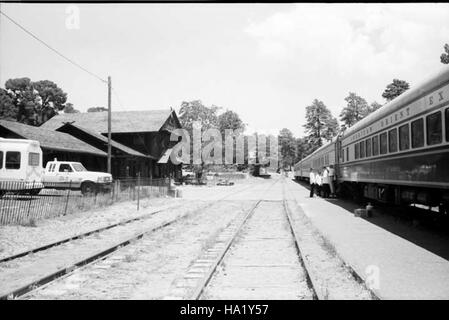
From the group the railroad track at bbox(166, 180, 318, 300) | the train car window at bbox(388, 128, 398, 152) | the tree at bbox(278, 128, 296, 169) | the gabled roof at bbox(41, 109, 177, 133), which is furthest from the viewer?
the tree at bbox(278, 128, 296, 169)

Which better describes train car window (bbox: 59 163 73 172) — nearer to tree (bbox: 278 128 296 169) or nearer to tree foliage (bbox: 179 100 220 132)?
tree foliage (bbox: 179 100 220 132)

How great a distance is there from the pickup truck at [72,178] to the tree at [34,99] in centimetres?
5363

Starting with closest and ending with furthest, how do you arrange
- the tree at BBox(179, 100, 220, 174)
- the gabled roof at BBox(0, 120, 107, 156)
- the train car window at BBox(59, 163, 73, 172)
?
the train car window at BBox(59, 163, 73, 172), the gabled roof at BBox(0, 120, 107, 156), the tree at BBox(179, 100, 220, 174)

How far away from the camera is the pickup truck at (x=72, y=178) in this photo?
79.0ft

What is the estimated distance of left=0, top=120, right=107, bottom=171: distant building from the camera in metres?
26.8

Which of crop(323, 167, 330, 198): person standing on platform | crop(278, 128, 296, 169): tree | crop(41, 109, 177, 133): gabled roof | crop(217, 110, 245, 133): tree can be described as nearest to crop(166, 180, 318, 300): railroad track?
crop(323, 167, 330, 198): person standing on platform

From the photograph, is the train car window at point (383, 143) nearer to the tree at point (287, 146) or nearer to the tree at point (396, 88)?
the tree at point (396, 88)

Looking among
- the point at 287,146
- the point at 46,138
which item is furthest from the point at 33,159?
the point at 287,146

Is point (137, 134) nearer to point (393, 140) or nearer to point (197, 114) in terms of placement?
point (197, 114)

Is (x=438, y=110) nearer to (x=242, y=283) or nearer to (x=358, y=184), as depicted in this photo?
(x=242, y=283)

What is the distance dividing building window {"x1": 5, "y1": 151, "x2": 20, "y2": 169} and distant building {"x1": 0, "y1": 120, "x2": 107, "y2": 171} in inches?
194

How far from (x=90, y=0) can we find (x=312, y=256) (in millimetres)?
6104

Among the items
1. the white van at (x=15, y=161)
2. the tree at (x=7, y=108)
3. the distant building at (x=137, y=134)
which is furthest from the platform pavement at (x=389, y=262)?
the tree at (x=7, y=108)
